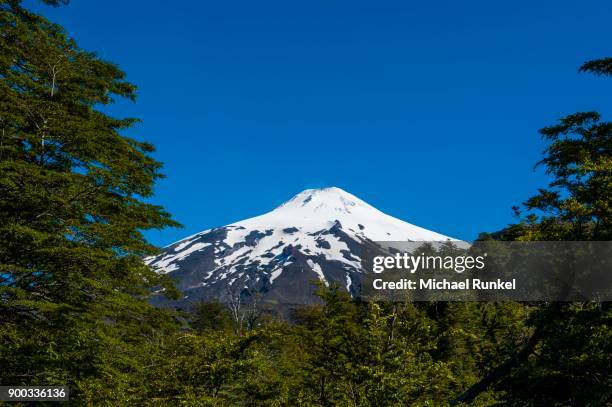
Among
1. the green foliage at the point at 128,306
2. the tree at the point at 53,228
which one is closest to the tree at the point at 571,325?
the green foliage at the point at 128,306

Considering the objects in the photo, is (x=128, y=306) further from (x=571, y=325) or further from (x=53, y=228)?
(x=571, y=325)

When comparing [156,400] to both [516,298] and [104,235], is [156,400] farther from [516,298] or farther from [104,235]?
[516,298]

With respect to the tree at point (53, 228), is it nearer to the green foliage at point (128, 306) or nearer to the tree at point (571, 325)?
the green foliage at point (128, 306)

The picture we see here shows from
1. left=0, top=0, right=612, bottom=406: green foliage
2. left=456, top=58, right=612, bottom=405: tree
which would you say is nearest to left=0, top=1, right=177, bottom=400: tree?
left=0, top=0, right=612, bottom=406: green foliage

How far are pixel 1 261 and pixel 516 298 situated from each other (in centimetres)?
1384

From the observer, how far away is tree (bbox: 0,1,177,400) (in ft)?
38.7

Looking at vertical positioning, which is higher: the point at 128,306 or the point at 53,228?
the point at 53,228

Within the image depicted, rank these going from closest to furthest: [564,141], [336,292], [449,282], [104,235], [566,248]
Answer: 1. [566,248]
2. [104,235]
3. [564,141]
4. [336,292]
5. [449,282]

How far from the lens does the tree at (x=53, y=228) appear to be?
11.8 metres

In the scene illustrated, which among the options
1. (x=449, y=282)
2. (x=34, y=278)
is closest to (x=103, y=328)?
(x=34, y=278)

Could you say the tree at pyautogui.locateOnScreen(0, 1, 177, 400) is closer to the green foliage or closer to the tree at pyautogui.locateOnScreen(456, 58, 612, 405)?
the green foliage

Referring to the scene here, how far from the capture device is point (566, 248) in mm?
11805

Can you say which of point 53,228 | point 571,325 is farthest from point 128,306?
point 571,325

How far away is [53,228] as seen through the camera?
41.6 ft
